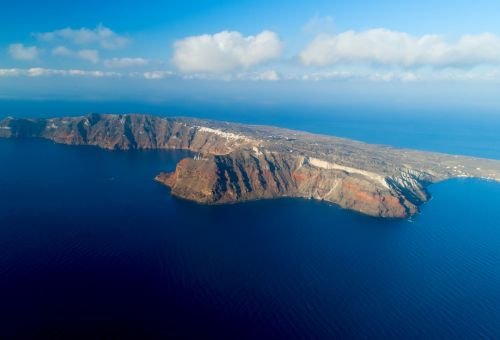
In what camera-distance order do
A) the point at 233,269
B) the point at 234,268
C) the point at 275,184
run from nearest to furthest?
the point at 233,269 → the point at 234,268 → the point at 275,184

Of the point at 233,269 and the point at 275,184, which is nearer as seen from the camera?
the point at 233,269

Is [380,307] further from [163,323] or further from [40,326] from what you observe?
[40,326]

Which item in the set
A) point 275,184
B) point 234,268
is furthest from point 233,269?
point 275,184

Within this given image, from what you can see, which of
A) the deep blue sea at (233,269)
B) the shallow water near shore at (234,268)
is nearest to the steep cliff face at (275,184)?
the deep blue sea at (233,269)

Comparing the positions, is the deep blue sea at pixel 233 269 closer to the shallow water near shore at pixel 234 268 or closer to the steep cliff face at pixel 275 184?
the shallow water near shore at pixel 234 268

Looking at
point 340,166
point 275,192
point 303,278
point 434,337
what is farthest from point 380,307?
point 340,166

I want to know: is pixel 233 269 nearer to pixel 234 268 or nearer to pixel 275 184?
pixel 234 268

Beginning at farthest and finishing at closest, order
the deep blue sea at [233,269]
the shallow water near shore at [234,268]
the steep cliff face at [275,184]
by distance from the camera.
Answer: the steep cliff face at [275,184], the shallow water near shore at [234,268], the deep blue sea at [233,269]

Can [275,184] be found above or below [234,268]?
above
